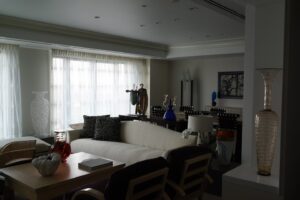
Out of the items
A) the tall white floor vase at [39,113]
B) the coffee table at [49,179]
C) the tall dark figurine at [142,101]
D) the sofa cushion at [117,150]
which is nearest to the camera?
the coffee table at [49,179]

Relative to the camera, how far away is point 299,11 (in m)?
1.24

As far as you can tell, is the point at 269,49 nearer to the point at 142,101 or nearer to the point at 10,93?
the point at 142,101

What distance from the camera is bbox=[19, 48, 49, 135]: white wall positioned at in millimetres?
5988

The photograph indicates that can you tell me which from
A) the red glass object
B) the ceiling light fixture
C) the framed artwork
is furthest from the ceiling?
the red glass object

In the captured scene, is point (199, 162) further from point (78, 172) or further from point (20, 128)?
point (20, 128)

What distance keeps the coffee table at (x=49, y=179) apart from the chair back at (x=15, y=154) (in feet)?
0.37

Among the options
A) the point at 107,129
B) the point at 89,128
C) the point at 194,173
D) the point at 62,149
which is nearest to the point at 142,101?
the point at 107,129

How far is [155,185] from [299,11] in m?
1.71

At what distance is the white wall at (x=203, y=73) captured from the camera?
782 cm

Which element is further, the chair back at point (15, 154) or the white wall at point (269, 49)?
the chair back at point (15, 154)

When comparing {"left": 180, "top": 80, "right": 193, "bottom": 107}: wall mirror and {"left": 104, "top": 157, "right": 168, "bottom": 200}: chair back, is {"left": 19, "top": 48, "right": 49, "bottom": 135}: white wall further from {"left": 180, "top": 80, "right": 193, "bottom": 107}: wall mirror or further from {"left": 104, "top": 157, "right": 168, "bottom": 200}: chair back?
{"left": 104, "top": 157, "right": 168, "bottom": 200}: chair back

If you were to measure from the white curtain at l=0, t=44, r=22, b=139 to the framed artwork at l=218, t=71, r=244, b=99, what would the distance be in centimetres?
559

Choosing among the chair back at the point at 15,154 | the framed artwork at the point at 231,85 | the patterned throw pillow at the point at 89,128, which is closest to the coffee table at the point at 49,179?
the chair back at the point at 15,154

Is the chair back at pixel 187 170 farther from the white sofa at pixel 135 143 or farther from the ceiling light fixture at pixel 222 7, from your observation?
the ceiling light fixture at pixel 222 7
